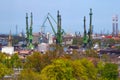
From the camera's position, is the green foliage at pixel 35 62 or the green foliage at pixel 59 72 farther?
the green foliage at pixel 35 62

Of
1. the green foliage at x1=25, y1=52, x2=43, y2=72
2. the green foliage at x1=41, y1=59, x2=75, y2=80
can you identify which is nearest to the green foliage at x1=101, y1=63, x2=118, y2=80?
the green foliage at x1=41, y1=59, x2=75, y2=80

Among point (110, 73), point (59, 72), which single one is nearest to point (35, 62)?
point (110, 73)

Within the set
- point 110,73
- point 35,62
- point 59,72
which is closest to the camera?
point 59,72

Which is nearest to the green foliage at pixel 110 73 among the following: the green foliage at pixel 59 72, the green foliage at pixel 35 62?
the green foliage at pixel 59 72

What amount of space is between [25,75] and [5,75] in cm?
845

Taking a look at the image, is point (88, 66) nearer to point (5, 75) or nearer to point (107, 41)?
point (5, 75)

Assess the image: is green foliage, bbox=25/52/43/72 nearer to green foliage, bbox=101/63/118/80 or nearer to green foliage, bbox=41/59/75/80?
green foliage, bbox=101/63/118/80

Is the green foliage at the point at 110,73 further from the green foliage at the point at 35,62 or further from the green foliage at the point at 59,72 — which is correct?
the green foliage at the point at 35,62

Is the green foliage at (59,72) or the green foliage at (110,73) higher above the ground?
the green foliage at (59,72)

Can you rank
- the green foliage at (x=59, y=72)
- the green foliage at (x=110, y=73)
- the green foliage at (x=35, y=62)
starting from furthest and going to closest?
the green foliage at (x=35, y=62), the green foliage at (x=110, y=73), the green foliage at (x=59, y=72)

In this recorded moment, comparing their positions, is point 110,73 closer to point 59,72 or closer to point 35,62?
point 59,72

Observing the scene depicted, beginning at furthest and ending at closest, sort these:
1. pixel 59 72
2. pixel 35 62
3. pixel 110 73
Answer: pixel 35 62
pixel 110 73
pixel 59 72

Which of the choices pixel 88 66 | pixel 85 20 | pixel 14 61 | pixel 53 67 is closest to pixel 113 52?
pixel 85 20

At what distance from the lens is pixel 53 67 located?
83.7ft
